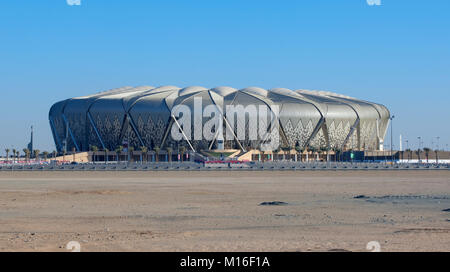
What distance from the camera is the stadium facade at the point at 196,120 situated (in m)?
162

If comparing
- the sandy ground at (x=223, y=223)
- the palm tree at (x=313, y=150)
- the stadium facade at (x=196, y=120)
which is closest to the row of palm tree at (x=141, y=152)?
the stadium facade at (x=196, y=120)

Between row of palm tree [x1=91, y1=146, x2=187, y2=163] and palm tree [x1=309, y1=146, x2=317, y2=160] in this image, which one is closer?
row of palm tree [x1=91, y1=146, x2=187, y2=163]

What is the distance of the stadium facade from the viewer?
16162 cm

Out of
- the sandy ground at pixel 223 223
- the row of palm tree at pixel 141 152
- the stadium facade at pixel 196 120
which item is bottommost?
the sandy ground at pixel 223 223

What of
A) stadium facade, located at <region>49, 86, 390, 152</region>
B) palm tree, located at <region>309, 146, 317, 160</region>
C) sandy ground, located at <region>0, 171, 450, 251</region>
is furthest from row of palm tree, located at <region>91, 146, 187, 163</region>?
sandy ground, located at <region>0, 171, 450, 251</region>

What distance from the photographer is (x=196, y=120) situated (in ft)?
533

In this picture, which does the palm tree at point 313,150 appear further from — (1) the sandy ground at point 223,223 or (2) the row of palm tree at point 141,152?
(1) the sandy ground at point 223,223

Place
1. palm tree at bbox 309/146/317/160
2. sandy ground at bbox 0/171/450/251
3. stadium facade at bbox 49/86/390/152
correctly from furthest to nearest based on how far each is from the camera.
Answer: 1. palm tree at bbox 309/146/317/160
2. stadium facade at bbox 49/86/390/152
3. sandy ground at bbox 0/171/450/251

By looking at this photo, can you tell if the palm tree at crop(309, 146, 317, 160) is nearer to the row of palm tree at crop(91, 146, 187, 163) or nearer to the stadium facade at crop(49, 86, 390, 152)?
the stadium facade at crop(49, 86, 390, 152)

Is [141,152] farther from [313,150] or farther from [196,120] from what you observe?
[313,150]

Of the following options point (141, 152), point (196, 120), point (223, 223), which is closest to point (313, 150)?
point (196, 120)

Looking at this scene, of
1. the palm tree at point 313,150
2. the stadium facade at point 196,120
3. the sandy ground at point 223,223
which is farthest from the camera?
the palm tree at point 313,150
